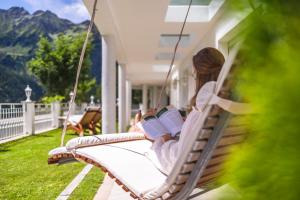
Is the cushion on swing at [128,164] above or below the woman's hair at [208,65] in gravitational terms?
below

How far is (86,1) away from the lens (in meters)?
4.69

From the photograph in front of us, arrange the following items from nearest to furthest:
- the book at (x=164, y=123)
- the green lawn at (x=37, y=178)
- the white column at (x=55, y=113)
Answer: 1. the book at (x=164, y=123)
2. the green lawn at (x=37, y=178)
3. the white column at (x=55, y=113)

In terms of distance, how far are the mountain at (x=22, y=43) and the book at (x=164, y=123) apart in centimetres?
6209

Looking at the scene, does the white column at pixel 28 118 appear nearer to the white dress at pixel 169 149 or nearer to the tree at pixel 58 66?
the white dress at pixel 169 149

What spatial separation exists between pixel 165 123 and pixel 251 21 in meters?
1.85

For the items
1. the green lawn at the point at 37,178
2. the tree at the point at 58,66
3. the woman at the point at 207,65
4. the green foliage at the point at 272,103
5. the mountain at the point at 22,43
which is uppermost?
the mountain at the point at 22,43

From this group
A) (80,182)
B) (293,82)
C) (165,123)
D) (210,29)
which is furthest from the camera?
(210,29)

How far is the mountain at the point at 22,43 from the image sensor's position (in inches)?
2603

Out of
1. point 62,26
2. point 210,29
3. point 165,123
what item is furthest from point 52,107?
point 62,26

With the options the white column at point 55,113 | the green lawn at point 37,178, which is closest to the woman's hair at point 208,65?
the green lawn at point 37,178

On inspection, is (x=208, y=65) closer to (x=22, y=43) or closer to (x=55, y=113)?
(x=55, y=113)

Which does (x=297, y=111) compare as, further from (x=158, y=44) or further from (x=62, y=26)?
(x=62, y=26)

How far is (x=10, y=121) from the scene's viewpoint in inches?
381

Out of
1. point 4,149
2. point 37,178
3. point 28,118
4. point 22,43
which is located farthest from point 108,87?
point 22,43
